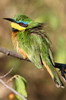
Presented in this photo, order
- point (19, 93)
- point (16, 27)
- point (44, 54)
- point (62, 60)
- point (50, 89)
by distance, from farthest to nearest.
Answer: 1. point (50, 89)
2. point (62, 60)
3. point (16, 27)
4. point (44, 54)
5. point (19, 93)

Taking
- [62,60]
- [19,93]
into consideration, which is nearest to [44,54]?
[19,93]

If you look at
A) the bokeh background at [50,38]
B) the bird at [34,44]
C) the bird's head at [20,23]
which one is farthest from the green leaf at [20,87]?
the bokeh background at [50,38]

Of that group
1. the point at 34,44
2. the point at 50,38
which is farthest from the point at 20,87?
the point at 50,38

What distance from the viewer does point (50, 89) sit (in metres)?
4.82

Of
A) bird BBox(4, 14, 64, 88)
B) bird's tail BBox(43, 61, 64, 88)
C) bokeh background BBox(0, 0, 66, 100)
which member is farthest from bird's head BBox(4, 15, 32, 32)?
bokeh background BBox(0, 0, 66, 100)

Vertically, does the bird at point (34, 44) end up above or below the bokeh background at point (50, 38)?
above

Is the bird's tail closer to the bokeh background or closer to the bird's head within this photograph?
the bird's head

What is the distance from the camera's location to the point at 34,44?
2.39 m

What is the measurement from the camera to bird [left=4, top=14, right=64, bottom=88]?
91.1 inches

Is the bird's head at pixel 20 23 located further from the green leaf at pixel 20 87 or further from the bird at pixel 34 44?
the green leaf at pixel 20 87

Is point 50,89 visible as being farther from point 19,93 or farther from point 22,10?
point 19,93

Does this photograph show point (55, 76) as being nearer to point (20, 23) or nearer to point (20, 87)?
point (20, 87)

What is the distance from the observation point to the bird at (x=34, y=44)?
231cm

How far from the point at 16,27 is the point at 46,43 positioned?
0.78 ft
